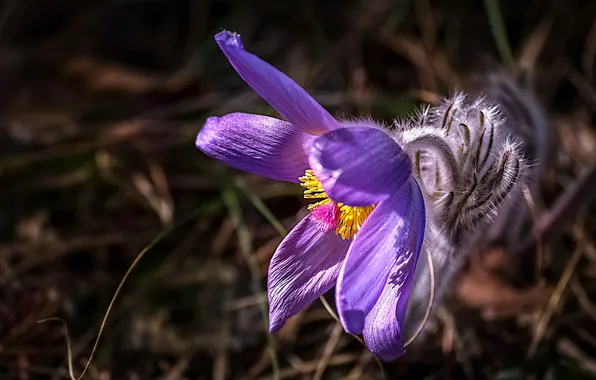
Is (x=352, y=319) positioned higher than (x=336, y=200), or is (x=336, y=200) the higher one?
(x=336, y=200)

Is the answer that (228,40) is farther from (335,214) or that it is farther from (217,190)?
(217,190)

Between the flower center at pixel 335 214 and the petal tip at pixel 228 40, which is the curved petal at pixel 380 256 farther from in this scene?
the petal tip at pixel 228 40

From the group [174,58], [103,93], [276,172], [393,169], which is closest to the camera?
[393,169]

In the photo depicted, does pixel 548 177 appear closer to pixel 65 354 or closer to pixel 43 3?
pixel 65 354

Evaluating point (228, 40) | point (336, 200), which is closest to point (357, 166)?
point (336, 200)

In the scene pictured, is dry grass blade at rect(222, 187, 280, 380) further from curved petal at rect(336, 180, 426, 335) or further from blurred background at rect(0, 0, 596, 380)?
curved petal at rect(336, 180, 426, 335)

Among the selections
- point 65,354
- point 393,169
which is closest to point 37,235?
point 65,354
